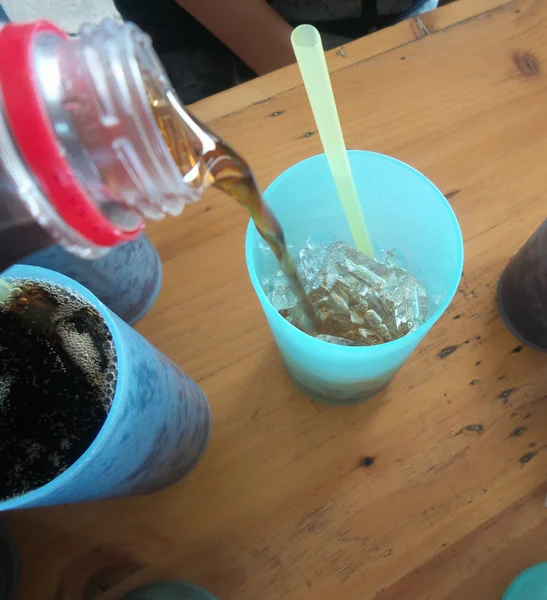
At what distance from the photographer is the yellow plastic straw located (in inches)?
11.5

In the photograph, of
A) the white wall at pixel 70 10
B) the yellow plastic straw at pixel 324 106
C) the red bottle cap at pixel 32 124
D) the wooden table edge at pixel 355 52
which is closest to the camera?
the red bottle cap at pixel 32 124

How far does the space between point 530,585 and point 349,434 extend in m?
0.15

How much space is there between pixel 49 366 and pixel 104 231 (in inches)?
6.6

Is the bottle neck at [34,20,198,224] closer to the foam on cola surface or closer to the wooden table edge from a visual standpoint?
the foam on cola surface

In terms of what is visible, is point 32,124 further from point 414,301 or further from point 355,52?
point 355,52

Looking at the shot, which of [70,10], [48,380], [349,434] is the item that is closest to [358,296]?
[349,434]

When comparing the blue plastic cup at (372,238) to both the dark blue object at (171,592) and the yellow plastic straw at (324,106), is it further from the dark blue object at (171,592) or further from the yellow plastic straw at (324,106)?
the dark blue object at (171,592)

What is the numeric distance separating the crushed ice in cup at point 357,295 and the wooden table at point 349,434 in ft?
0.17

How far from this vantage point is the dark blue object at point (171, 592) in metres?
0.36

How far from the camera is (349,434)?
0.41 m

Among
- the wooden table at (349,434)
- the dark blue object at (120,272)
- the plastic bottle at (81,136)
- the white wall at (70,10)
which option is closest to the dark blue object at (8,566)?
the wooden table at (349,434)

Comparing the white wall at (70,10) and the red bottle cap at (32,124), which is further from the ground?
the red bottle cap at (32,124)

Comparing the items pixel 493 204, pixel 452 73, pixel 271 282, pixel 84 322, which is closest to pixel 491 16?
pixel 452 73

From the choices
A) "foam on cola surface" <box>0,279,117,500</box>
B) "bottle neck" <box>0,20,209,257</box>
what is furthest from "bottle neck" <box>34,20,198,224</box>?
"foam on cola surface" <box>0,279,117,500</box>
